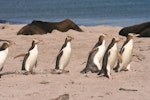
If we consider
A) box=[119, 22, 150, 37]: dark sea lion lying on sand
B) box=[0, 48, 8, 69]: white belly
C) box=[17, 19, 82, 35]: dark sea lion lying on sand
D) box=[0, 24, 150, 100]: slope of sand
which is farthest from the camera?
box=[17, 19, 82, 35]: dark sea lion lying on sand

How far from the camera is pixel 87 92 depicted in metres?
8.98

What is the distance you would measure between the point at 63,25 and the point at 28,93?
39.5 ft

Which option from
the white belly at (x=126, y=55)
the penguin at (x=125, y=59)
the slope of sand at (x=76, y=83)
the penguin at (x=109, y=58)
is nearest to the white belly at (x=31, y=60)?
the slope of sand at (x=76, y=83)

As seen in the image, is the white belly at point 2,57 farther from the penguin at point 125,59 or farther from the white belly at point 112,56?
the penguin at point 125,59

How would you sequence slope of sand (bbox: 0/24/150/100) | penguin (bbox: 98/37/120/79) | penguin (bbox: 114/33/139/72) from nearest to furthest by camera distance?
1. slope of sand (bbox: 0/24/150/100)
2. penguin (bbox: 98/37/120/79)
3. penguin (bbox: 114/33/139/72)

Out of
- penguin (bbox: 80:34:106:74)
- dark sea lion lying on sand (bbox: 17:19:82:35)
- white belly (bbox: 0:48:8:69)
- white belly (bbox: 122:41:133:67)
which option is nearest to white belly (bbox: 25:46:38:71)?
white belly (bbox: 0:48:8:69)

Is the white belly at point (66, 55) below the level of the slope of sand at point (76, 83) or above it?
above

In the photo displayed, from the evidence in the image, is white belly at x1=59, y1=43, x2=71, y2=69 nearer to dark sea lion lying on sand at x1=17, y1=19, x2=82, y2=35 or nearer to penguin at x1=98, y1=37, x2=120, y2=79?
penguin at x1=98, y1=37, x2=120, y2=79

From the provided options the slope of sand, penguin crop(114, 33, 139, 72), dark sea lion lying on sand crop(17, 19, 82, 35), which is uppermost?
dark sea lion lying on sand crop(17, 19, 82, 35)

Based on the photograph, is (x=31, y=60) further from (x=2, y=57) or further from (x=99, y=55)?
(x=99, y=55)

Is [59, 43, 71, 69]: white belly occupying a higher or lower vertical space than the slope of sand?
higher

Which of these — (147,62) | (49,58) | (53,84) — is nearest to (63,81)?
(53,84)

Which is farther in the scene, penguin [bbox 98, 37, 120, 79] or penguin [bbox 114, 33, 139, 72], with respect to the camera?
penguin [bbox 114, 33, 139, 72]

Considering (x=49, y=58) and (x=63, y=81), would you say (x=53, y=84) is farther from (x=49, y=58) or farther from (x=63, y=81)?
(x=49, y=58)
